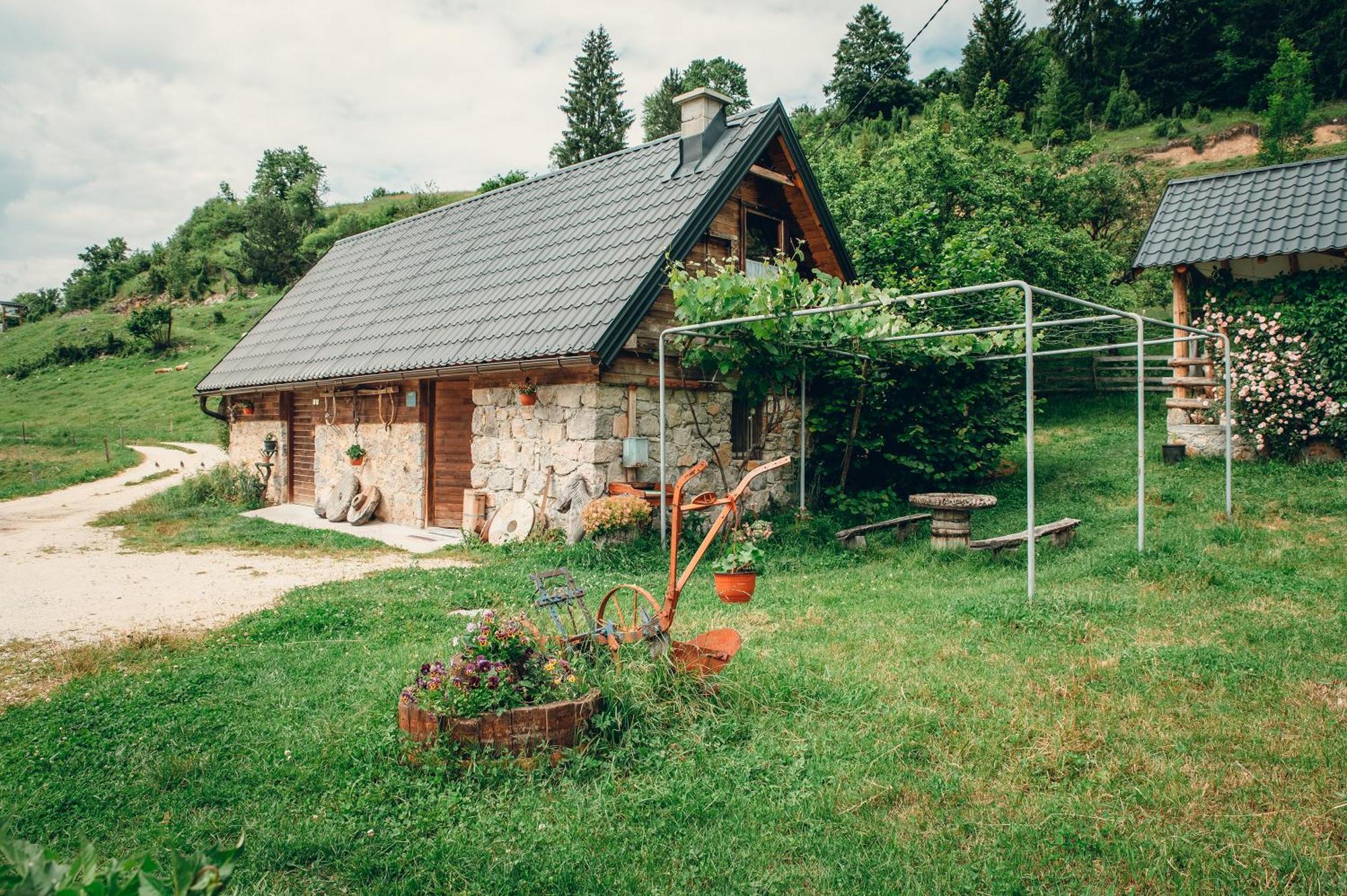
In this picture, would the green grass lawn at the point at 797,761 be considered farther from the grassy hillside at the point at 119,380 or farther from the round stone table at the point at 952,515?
the grassy hillside at the point at 119,380

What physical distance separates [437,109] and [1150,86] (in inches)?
1464

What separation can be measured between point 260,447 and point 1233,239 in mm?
16363

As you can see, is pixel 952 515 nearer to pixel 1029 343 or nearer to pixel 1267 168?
pixel 1029 343

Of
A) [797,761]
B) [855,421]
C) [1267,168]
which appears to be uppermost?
[1267,168]

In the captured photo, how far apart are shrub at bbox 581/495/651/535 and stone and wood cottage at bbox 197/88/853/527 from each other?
48 cm

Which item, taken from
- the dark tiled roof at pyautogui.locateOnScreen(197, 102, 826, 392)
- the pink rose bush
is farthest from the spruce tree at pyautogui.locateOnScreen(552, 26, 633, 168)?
the pink rose bush

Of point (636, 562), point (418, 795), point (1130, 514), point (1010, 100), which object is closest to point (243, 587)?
point (636, 562)

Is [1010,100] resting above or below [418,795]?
above

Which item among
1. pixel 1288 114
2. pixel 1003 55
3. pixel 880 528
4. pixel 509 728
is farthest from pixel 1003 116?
pixel 509 728

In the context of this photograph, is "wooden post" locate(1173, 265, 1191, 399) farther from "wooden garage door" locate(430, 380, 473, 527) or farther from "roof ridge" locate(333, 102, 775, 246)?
"wooden garage door" locate(430, 380, 473, 527)

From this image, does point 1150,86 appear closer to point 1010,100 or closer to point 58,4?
point 1010,100

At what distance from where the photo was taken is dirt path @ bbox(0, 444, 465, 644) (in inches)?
250

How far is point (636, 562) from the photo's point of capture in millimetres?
8125

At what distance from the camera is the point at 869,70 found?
147 feet
